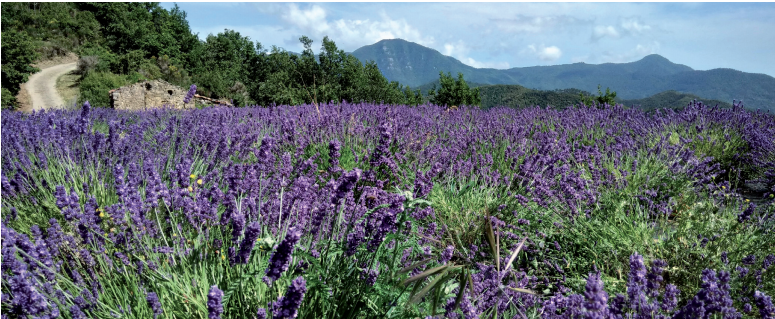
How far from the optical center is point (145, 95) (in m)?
17.7

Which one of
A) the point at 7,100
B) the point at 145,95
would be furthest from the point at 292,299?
the point at 7,100

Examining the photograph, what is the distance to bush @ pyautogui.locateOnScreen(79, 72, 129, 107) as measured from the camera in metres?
23.7

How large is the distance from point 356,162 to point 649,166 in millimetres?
2956

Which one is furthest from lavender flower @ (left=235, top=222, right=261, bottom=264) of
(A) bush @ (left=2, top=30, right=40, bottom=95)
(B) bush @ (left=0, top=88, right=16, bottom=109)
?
(A) bush @ (left=2, top=30, right=40, bottom=95)

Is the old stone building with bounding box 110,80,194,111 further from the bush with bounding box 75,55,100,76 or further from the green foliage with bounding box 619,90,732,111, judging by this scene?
the green foliage with bounding box 619,90,732,111

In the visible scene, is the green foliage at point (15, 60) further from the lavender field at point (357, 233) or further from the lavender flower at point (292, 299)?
the lavender flower at point (292, 299)

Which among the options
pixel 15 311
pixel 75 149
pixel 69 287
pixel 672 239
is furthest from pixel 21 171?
pixel 672 239

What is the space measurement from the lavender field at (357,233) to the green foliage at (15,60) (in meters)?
28.1

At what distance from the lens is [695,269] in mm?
2193

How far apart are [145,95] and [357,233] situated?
64.3ft

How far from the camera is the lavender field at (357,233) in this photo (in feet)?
4.29

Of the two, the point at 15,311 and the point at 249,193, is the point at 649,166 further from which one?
the point at 15,311

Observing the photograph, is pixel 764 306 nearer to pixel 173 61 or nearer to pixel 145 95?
pixel 145 95

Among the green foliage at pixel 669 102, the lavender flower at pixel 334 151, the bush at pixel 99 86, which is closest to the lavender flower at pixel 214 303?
the lavender flower at pixel 334 151
